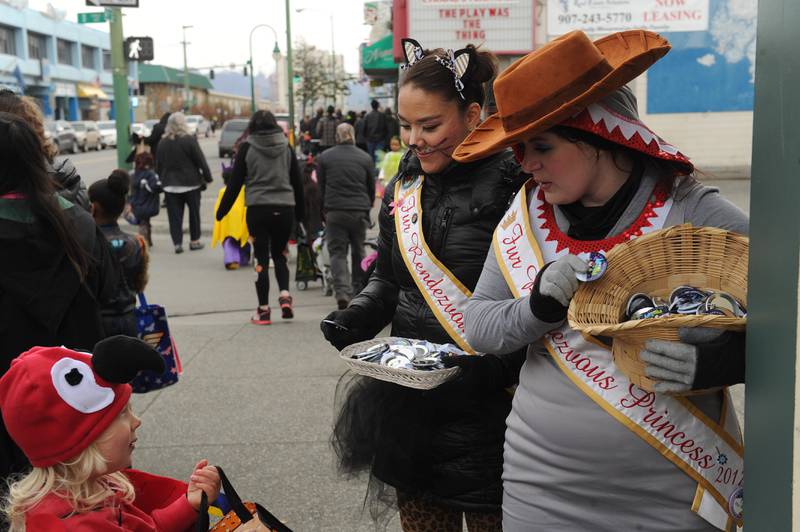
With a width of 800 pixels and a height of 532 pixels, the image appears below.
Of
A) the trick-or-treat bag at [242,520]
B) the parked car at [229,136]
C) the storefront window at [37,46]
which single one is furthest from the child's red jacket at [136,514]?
the storefront window at [37,46]

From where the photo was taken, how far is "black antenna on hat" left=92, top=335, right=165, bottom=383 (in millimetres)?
2234

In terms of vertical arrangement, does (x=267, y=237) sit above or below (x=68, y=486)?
below

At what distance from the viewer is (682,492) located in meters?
1.85

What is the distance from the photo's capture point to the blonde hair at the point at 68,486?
7.16ft

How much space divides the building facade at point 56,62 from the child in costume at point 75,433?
189 ft

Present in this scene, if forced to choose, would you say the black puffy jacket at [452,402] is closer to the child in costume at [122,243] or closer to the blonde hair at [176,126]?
the child in costume at [122,243]

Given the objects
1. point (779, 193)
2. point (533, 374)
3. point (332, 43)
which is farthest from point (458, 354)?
point (332, 43)

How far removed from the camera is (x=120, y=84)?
514 inches

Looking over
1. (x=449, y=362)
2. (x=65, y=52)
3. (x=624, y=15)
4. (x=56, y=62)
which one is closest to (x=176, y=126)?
(x=624, y=15)

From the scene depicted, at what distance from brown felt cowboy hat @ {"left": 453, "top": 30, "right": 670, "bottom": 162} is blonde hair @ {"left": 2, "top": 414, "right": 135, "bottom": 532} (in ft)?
4.24

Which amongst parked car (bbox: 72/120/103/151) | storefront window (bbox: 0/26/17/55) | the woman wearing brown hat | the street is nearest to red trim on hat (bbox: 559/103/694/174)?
the woman wearing brown hat

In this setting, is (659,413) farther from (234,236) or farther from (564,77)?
(234,236)

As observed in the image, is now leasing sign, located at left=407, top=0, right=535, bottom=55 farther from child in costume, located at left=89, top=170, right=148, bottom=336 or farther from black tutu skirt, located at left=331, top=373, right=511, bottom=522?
black tutu skirt, located at left=331, top=373, right=511, bottom=522

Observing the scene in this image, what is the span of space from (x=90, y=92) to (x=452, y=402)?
79.4m
